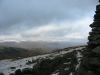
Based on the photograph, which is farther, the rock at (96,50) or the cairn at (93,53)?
the cairn at (93,53)

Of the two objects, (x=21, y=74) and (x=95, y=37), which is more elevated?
(x=95, y=37)

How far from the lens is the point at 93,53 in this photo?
3247 cm

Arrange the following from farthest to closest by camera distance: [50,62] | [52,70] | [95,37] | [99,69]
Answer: [50,62] < [52,70] < [95,37] < [99,69]

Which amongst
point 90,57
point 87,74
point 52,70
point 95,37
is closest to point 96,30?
point 95,37

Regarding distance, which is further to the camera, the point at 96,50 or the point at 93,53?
the point at 93,53

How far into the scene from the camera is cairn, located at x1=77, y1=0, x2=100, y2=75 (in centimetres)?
3108

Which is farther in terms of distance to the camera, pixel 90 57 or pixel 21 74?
pixel 21 74

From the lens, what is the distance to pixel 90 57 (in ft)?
106

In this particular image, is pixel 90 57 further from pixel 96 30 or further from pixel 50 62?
pixel 50 62

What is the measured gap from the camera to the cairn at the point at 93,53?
102 ft

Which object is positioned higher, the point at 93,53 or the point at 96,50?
the point at 96,50

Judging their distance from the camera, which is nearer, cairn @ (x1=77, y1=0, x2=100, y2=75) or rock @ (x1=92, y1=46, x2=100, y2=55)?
rock @ (x1=92, y1=46, x2=100, y2=55)

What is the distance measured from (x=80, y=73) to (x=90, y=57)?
110 inches

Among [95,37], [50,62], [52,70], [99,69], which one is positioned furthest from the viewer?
[50,62]
